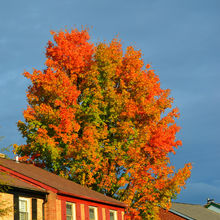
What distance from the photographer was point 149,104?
124ft

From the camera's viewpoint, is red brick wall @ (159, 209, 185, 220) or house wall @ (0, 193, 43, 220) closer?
house wall @ (0, 193, 43, 220)

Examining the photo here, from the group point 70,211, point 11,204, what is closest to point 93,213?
point 70,211

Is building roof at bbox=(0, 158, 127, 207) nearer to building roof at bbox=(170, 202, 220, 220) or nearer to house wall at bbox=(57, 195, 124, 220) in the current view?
house wall at bbox=(57, 195, 124, 220)

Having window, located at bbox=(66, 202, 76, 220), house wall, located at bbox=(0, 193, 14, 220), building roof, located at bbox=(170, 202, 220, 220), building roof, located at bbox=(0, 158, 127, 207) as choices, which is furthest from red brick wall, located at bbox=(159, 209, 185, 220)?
house wall, located at bbox=(0, 193, 14, 220)

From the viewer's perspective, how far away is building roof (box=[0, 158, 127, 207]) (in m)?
30.1

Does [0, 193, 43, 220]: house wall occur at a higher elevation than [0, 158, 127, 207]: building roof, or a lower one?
lower

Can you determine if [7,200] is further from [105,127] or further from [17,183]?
[105,127]

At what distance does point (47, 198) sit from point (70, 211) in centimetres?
258

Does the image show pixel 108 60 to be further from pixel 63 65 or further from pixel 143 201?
pixel 143 201

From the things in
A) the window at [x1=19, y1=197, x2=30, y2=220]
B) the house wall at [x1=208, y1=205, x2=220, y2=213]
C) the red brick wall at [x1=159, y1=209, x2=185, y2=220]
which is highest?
the house wall at [x1=208, y1=205, x2=220, y2=213]

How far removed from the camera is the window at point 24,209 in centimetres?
2708

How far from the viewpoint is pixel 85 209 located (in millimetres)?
→ 32250

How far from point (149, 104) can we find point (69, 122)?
758 centimetres

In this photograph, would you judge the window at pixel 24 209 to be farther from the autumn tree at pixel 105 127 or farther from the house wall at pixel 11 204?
the autumn tree at pixel 105 127
